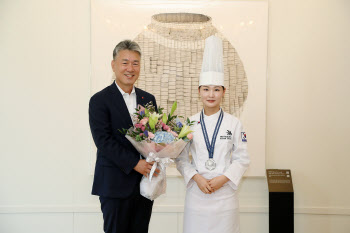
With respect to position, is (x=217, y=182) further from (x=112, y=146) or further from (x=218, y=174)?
(x=112, y=146)

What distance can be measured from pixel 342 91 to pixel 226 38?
49.7 inches

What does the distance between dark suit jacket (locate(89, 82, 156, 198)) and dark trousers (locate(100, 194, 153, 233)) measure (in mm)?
56

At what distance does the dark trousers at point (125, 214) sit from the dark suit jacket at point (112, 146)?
56 millimetres

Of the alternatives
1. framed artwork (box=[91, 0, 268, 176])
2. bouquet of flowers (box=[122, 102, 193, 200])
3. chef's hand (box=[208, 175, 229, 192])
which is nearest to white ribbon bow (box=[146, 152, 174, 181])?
bouquet of flowers (box=[122, 102, 193, 200])

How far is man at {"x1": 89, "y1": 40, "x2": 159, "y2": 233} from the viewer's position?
6.11 feet

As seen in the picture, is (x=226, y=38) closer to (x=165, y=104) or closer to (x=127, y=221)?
(x=165, y=104)

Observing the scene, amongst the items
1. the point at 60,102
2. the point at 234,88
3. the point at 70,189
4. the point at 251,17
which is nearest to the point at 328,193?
the point at 234,88

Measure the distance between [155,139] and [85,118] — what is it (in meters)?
1.50

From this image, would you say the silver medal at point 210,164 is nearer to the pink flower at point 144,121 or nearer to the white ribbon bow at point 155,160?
the white ribbon bow at point 155,160

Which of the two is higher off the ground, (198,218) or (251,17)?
(251,17)

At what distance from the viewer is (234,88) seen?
9.63ft

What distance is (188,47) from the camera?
2941 mm

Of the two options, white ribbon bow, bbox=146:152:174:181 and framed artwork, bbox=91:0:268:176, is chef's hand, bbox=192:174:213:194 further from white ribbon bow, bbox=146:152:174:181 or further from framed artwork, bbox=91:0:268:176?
framed artwork, bbox=91:0:268:176

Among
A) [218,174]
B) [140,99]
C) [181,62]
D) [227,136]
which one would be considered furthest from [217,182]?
[181,62]
